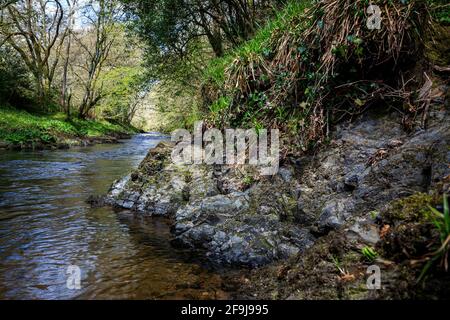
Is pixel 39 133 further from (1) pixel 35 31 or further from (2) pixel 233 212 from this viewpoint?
(2) pixel 233 212

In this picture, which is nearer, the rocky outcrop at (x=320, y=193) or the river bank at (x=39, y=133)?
the rocky outcrop at (x=320, y=193)

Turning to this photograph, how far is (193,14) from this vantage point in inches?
348

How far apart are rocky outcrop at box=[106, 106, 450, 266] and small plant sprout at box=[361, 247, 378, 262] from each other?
107mm

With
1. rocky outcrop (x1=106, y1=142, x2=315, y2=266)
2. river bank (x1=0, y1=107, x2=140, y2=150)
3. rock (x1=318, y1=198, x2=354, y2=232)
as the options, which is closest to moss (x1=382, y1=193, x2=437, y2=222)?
rock (x1=318, y1=198, x2=354, y2=232)

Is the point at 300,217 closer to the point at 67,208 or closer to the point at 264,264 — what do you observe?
the point at 264,264

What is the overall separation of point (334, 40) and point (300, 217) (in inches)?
A: 81.2

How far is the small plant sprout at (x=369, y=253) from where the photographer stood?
210cm

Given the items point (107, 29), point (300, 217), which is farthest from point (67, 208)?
point (107, 29)

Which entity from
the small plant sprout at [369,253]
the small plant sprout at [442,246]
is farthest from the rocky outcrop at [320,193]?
the small plant sprout at [442,246]

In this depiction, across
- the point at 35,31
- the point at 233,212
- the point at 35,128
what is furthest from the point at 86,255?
the point at 35,31

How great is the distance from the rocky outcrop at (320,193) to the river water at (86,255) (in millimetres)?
426

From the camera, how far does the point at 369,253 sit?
213cm

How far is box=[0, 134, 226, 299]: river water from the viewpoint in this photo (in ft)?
9.52

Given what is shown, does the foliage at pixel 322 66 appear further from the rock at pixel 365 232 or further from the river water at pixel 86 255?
the river water at pixel 86 255
